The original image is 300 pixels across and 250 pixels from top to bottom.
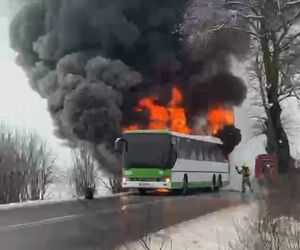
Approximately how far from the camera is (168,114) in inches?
1588

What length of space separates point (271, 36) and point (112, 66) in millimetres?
19635

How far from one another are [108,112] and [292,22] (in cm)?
1928

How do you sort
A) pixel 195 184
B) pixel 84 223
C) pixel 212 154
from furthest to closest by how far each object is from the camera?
pixel 212 154
pixel 195 184
pixel 84 223

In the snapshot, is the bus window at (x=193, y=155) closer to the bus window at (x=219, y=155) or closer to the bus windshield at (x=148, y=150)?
the bus windshield at (x=148, y=150)

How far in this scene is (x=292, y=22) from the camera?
20.0 metres

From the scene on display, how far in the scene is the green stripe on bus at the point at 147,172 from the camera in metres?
27.0

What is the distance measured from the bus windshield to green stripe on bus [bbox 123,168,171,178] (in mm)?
175

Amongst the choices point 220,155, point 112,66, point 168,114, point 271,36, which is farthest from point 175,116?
point 271,36

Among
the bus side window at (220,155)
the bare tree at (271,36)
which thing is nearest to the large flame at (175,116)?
the bus side window at (220,155)

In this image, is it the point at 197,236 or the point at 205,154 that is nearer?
the point at 197,236

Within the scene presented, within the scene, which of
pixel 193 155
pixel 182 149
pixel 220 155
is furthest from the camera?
pixel 220 155

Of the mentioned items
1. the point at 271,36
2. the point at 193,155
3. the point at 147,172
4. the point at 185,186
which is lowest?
the point at 185,186

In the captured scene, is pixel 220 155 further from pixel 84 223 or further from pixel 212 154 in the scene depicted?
pixel 84 223

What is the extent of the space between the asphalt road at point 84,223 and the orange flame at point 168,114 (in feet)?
58.2
